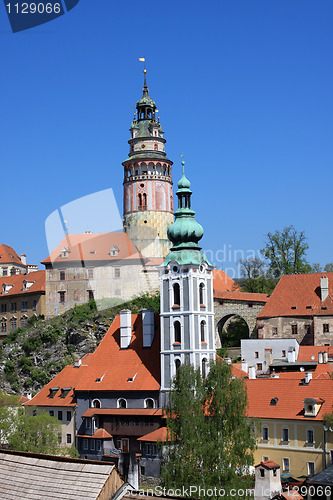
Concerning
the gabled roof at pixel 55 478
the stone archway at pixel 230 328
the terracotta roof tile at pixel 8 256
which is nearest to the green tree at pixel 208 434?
the gabled roof at pixel 55 478

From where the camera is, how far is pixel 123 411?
136ft

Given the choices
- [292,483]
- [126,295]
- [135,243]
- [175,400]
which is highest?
[135,243]

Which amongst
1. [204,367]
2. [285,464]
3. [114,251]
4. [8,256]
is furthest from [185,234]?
[8,256]

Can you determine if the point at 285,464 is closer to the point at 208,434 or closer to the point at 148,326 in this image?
the point at 208,434

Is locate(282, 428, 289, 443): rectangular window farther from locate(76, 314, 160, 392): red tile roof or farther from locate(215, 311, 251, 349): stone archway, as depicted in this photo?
locate(215, 311, 251, 349): stone archway

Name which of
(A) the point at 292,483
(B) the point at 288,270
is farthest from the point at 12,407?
(B) the point at 288,270

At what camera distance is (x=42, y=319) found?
223 ft

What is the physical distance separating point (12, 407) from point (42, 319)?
25598 mm

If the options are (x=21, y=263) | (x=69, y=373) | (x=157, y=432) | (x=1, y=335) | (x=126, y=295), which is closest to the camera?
(x=157, y=432)

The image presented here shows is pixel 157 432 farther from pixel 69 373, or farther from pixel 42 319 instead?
pixel 42 319

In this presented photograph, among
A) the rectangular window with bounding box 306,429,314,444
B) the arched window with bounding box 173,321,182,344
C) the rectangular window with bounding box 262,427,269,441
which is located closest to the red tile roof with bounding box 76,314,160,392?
the arched window with bounding box 173,321,182,344

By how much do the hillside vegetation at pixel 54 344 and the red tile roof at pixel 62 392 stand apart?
43.0 ft

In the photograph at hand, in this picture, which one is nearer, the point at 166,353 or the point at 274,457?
the point at 274,457

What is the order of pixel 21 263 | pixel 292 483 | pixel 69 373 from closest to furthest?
pixel 292 483, pixel 69 373, pixel 21 263
